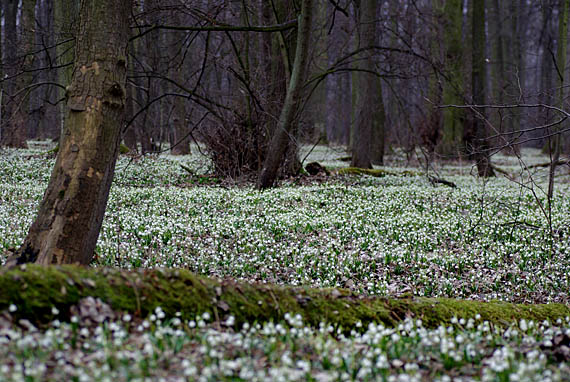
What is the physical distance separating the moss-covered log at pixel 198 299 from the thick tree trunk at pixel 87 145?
49.1 inches

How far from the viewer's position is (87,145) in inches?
182

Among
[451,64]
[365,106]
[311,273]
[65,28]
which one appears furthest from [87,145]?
[451,64]

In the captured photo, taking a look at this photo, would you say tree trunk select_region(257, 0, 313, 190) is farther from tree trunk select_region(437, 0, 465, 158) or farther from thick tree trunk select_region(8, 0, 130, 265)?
tree trunk select_region(437, 0, 465, 158)

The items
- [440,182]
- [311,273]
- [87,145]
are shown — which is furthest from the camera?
[440,182]

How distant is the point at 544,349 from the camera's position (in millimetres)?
3406

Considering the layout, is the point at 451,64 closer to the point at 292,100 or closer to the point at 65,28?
the point at 292,100

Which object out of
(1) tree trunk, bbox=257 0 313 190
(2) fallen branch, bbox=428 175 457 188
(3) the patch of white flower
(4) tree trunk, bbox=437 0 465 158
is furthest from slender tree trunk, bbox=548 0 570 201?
(1) tree trunk, bbox=257 0 313 190

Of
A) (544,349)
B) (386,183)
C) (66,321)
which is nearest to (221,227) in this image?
(66,321)

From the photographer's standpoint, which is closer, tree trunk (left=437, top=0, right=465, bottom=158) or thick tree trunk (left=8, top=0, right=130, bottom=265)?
thick tree trunk (left=8, top=0, right=130, bottom=265)

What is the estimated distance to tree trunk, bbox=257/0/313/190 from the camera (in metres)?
10.8

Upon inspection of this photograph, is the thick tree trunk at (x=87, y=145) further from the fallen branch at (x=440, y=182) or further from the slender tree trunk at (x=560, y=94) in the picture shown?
the fallen branch at (x=440, y=182)

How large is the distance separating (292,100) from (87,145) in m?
7.08

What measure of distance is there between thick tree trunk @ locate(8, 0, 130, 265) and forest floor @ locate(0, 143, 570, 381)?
4.78 feet

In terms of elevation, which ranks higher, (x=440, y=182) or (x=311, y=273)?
(x=440, y=182)
